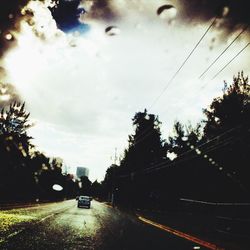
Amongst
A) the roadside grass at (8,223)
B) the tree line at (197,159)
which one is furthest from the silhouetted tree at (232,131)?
the roadside grass at (8,223)

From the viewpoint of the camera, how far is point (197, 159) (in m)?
34.4

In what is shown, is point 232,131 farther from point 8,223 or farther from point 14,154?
point 14,154

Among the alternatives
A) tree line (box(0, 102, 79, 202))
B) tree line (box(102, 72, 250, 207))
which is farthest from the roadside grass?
tree line (box(0, 102, 79, 202))

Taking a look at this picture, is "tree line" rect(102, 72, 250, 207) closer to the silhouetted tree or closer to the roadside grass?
the silhouetted tree

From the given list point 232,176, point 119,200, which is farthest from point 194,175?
point 119,200

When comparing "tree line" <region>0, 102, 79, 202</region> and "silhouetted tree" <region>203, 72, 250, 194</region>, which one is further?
"tree line" <region>0, 102, 79, 202</region>

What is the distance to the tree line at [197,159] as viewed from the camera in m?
24.1

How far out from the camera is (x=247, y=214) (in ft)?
47.0

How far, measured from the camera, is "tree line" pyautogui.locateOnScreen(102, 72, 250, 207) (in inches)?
949

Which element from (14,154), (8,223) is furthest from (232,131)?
(14,154)

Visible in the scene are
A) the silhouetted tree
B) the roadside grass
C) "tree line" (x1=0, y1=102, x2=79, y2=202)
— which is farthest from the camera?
"tree line" (x1=0, y1=102, x2=79, y2=202)

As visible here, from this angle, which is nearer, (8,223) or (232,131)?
(8,223)

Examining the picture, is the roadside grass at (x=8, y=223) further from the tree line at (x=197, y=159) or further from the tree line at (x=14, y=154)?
the tree line at (x=14, y=154)

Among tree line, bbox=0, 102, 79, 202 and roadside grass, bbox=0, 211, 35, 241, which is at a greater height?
tree line, bbox=0, 102, 79, 202
